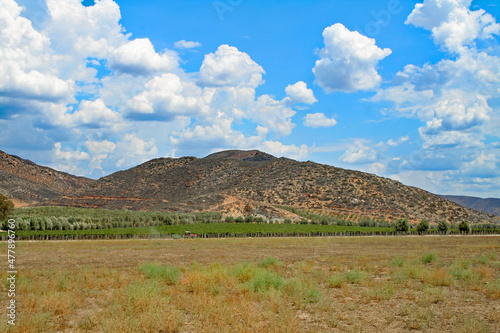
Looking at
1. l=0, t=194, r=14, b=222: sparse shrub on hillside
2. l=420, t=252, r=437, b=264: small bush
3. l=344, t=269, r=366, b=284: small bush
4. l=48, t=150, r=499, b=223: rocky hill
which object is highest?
l=48, t=150, r=499, b=223: rocky hill

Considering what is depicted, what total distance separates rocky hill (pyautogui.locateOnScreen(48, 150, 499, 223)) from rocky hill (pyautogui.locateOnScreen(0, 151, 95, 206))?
18.4 metres

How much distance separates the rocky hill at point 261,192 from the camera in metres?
90.2

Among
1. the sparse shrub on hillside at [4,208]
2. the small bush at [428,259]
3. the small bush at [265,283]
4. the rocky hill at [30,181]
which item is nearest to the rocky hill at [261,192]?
the rocky hill at [30,181]

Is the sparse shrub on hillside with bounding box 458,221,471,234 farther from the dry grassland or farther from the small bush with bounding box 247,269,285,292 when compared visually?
the small bush with bounding box 247,269,285,292

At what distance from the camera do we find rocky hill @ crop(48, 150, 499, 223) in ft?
296

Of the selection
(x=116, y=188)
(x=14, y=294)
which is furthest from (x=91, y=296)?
(x=116, y=188)

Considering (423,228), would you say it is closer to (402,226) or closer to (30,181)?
(402,226)

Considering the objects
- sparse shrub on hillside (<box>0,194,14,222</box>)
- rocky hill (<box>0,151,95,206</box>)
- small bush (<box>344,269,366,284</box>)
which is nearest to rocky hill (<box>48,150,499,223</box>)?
rocky hill (<box>0,151,95,206</box>)

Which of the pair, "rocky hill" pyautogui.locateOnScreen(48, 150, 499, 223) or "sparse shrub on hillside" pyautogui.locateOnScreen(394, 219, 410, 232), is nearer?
"sparse shrub on hillside" pyautogui.locateOnScreen(394, 219, 410, 232)

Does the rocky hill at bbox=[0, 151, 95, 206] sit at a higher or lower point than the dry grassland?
higher

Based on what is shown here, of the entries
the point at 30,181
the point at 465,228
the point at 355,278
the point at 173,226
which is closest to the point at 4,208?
the point at 173,226

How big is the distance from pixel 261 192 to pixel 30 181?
89597 millimetres

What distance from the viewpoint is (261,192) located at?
343 ft

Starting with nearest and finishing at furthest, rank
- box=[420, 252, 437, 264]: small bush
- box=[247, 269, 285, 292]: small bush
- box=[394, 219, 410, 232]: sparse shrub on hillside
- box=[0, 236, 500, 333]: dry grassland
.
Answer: box=[0, 236, 500, 333]: dry grassland, box=[247, 269, 285, 292]: small bush, box=[420, 252, 437, 264]: small bush, box=[394, 219, 410, 232]: sparse shrub on hillside
